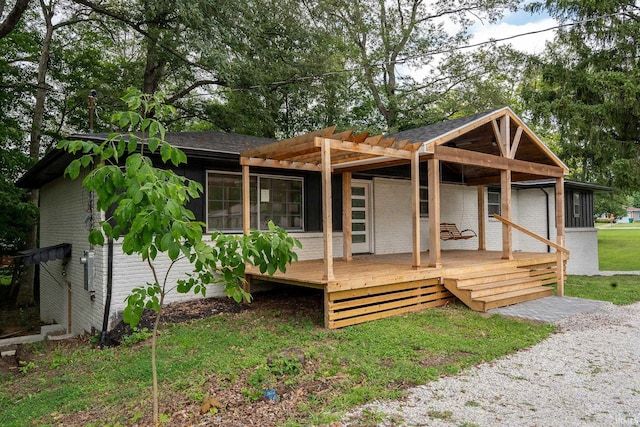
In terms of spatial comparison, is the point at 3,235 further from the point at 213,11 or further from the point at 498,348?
the point at 498,348

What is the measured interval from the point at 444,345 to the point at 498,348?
642mm

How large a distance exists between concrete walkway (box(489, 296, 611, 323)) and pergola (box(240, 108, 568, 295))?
707 millimetres

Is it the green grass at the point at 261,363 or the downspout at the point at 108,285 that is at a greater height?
the downspout at the point at 108,285

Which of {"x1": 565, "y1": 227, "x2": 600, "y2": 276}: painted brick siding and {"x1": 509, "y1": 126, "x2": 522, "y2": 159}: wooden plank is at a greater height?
{"x1": 509, "y1": 126, "x2": 522, "y2": 159}: wooden plank

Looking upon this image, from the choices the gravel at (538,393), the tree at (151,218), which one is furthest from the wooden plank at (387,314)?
the tree at (151,218)

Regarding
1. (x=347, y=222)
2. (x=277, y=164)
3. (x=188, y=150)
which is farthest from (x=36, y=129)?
(x=347, y=222)

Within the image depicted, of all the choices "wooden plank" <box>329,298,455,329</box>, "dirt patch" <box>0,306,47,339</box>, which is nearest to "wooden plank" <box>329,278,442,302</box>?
"wooden plank" <box>329,298,455,329</box>

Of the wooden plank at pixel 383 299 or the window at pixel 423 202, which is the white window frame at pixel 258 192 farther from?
→ the window at pixel 423 202

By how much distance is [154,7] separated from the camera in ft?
29.5

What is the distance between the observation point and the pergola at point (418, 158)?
223 inches

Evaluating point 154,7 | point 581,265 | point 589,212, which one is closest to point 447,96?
point 589,212

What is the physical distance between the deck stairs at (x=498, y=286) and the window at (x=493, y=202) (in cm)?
450

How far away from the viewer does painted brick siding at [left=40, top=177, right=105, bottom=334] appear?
712cm

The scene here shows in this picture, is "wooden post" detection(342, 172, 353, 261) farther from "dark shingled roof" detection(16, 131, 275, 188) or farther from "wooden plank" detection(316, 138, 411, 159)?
"dark shingled roof" detection(16, 131, 275, 188)
